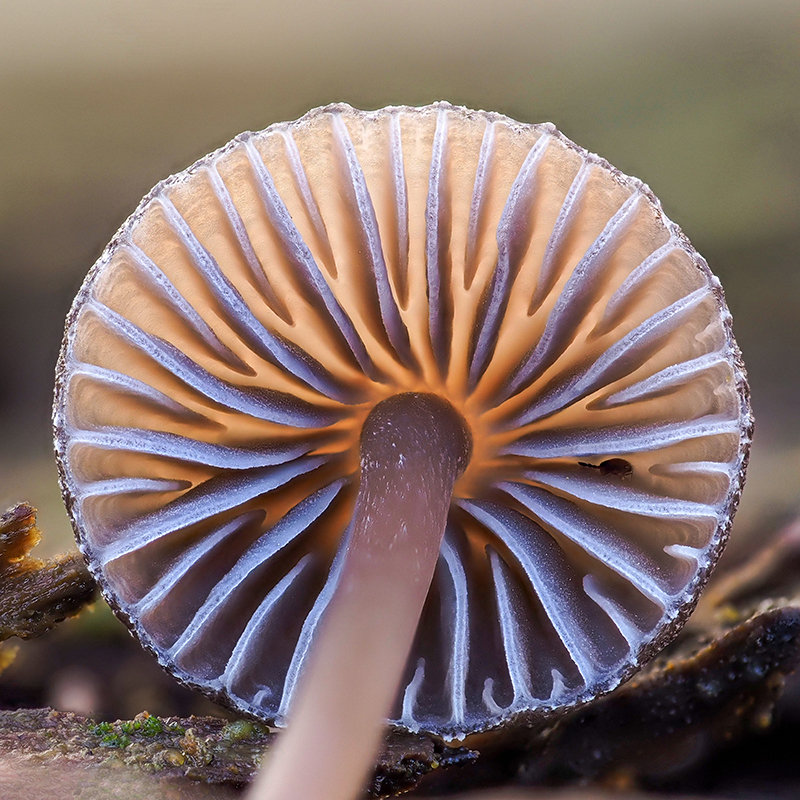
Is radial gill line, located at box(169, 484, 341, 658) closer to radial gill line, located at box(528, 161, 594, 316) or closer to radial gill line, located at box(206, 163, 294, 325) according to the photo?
radial gill line, located at box(206, 163, 294, 325)

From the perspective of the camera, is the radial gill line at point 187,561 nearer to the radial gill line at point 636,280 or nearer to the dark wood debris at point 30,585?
the dark wood debris at point 30,585

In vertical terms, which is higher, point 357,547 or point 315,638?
point 357,547

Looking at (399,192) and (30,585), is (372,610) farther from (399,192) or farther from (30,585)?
(30,585)

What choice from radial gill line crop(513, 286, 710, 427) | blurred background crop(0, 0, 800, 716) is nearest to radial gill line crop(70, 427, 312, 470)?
radial gill line crop(513, 286, 710, 427)

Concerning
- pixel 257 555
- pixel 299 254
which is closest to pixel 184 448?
pixel 257 555

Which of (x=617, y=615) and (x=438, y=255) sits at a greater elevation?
(x=438, y=255)

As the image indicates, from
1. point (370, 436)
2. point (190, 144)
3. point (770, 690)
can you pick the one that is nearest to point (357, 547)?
point (370, 436)

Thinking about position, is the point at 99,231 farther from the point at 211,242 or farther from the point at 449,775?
the point at 449,775
